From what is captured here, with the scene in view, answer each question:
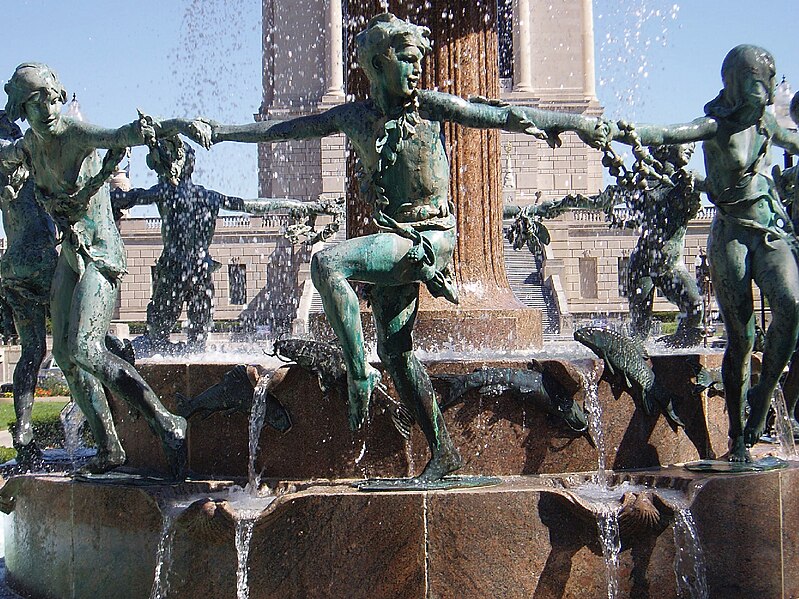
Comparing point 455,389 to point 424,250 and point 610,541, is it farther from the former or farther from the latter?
point 610,541

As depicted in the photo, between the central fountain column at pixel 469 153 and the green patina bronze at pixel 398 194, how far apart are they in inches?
68.2

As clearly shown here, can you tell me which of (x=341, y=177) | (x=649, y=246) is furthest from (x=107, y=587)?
(x=341, y=177)

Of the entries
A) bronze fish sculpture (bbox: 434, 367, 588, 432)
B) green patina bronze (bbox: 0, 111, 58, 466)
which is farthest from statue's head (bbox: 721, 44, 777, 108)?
green patina bronze (bbox: 0, 111, 58, 466)

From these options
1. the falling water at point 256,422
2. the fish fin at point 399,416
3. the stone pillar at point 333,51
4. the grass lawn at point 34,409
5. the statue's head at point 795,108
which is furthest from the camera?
the stone pillar at point 333,51

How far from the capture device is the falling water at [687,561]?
5.02m

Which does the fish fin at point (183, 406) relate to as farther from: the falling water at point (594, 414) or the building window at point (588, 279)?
the building window at point (588, 279)

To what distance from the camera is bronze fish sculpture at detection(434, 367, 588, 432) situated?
17.6 feet

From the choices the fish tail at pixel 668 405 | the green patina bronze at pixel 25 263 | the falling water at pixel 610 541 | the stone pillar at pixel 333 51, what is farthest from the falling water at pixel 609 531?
the stone pillar at pixel 333 51

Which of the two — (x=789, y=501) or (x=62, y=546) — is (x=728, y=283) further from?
(x=62, y=546)

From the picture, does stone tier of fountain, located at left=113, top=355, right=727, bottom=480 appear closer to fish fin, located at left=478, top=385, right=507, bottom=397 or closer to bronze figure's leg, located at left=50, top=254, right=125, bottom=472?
fish fin, located at left=478, top=385, right=507, bottom=397

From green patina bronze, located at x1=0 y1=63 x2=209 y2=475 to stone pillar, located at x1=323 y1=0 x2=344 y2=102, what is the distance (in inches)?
1303

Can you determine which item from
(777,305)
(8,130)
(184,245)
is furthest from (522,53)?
(777,305)

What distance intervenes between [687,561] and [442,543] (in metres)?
1.14

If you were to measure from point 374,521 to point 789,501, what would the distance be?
6.66 ft
